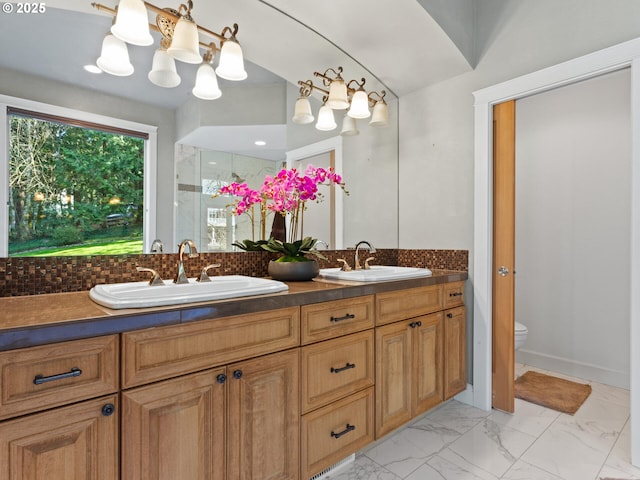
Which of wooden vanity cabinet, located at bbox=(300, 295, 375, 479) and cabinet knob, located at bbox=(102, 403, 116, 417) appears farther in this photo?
wooden vanity cabinet, located at bbox=(300, 295, 375, 479)

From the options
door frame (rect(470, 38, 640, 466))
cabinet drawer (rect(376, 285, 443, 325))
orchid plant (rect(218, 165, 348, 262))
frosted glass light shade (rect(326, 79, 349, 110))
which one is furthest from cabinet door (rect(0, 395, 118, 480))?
door frame (rect(470, 38, 640, 466))

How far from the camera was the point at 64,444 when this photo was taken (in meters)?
0.86

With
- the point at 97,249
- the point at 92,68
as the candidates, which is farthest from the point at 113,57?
the point at 97,249

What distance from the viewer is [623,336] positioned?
2.53 m

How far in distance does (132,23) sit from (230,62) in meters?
0.40

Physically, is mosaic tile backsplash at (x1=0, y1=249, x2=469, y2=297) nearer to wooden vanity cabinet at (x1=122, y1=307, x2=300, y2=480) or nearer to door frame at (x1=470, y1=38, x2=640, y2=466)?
wooden vanity cabinet at (x1=122, y1=307, x2=300, y2=480)

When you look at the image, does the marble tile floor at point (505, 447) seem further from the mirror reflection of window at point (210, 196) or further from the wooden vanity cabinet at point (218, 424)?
the mirror reflection of window at point (210, 196)

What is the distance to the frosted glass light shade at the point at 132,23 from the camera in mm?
1329

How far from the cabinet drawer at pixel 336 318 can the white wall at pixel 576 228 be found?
206 cm

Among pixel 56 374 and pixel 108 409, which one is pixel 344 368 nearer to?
pixel 108 409

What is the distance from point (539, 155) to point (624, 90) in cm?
65

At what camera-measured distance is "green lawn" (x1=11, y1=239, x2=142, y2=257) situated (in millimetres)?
1286

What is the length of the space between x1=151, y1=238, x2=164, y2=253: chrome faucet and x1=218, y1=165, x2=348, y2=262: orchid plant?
361 mm

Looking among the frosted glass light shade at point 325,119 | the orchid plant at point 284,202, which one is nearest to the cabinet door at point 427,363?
the orchid plant at point 284,202
